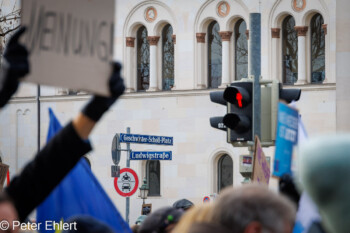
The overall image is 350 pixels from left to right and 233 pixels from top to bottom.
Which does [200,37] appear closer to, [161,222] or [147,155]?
[147,155]

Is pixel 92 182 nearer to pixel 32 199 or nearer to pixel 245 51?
pixel 32 199

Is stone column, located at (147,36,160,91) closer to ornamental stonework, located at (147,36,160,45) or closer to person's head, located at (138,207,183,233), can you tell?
ornamental stonework, located at (147,36,160,45)

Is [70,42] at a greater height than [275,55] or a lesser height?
lesser

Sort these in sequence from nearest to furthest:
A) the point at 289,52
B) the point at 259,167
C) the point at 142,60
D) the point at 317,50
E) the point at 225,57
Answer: the point at 259,167 → the point at 317,50 → the point at 289,52 → the point at 225,57 → the point at 142,60

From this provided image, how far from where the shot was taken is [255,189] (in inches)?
117

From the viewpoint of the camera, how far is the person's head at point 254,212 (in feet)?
9.37

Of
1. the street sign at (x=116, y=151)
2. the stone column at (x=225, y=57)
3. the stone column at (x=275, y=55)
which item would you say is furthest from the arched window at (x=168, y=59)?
the street sign at (x=116, y=151)

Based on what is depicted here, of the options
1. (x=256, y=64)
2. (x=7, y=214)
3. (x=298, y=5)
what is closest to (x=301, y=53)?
(x=298, y=5)

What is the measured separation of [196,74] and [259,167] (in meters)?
28.9

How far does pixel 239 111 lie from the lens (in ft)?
36.7

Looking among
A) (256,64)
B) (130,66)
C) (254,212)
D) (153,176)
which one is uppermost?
(130,66)

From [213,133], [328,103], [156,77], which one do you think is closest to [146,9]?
[156,77]

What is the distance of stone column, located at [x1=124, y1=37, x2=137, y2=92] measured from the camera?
123 ft

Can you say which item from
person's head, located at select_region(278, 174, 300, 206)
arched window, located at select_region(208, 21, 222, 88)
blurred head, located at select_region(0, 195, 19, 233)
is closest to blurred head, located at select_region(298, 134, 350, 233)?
blurred head, located at select_region(0, 195, 19, 233)
